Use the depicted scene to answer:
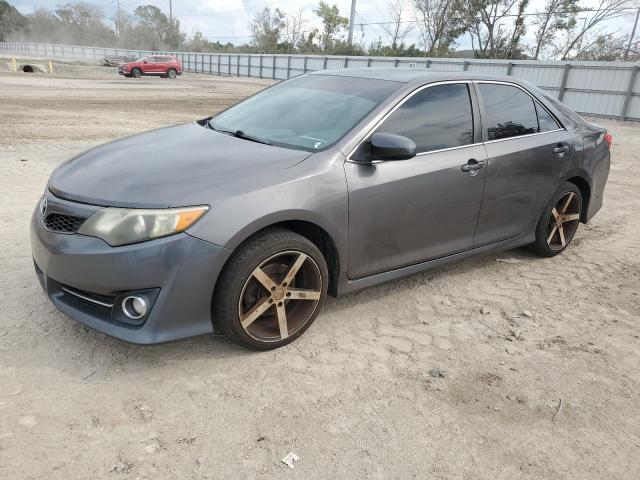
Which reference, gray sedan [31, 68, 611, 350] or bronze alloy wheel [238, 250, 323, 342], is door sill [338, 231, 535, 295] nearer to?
gray sedan [31, 68, 611, 350]

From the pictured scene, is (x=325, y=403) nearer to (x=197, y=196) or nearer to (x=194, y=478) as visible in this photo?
A: (x=194, y=478)

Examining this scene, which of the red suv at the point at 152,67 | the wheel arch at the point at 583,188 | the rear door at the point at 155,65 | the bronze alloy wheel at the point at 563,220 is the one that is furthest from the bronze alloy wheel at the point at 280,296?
the rear door at the point at 155,65

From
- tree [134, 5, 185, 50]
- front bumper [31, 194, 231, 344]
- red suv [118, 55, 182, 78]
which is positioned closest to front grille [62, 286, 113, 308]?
front bumper [31, 194, 231, 344]

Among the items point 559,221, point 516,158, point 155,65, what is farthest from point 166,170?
point 155,65

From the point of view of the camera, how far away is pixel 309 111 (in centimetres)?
360

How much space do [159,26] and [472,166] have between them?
122248 millimetres

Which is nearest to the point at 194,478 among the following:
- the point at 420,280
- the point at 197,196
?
the point at 197,196

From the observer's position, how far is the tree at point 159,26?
104 meters

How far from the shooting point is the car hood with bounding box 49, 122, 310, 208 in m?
2.69

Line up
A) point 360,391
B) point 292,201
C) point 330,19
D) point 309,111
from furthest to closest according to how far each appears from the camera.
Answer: point 330,19 < point 309,111 < point 292,201 < point 360,391

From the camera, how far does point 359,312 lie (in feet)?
11.9

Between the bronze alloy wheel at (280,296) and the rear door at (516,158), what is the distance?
155 cm

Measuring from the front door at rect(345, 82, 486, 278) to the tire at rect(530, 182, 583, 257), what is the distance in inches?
40.1

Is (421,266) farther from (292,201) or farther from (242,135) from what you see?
(242,135)
